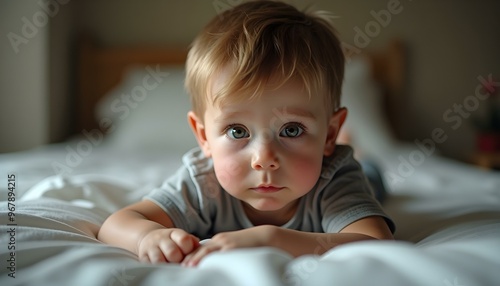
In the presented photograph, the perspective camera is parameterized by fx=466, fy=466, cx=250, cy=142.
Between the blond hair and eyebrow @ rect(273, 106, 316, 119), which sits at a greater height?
the blond hair

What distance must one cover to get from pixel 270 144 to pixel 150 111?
1.81 metres

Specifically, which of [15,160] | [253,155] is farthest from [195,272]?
[15,160]

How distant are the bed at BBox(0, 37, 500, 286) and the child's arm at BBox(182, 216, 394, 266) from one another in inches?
1.0

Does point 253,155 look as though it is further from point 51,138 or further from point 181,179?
point 51,138

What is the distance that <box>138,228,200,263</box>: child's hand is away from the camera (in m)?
0.59

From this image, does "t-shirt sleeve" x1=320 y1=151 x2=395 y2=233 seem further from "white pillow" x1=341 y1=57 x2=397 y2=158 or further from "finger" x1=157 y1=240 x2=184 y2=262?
"white pillow" x1=341 y1=57 x2=397 y2=158

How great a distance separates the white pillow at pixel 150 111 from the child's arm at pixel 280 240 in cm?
Result: 164

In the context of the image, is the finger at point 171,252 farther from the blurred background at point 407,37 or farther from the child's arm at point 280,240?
the blurred background at point 407,37

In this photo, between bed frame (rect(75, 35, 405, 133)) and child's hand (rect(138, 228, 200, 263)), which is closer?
child's hand (rect(138, 228, 200, 263))

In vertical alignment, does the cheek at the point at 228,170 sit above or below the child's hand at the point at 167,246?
above

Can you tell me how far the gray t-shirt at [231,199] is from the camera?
0.83 meters

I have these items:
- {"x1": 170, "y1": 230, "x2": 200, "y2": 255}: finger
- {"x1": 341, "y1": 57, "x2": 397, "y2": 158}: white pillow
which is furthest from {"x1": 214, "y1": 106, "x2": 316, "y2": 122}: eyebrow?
{"x1": 341, "y1": 57, "x2": 397, "y2": 158}: white pillow

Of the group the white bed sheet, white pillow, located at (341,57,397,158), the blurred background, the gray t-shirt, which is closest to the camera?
the white bed sheet

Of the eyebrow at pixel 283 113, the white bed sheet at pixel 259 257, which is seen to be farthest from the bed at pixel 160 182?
the eyebrow at pixel 283 113
